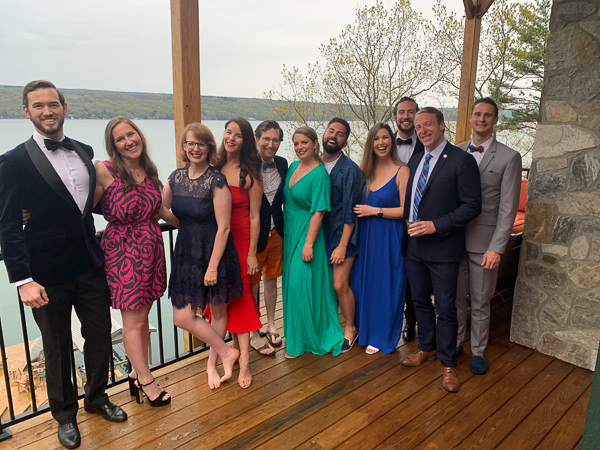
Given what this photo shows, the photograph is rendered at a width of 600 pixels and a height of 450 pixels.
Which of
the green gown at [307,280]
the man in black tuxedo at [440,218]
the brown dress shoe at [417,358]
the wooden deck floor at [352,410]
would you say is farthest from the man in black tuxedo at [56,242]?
the brown dress shoe at [417,358]

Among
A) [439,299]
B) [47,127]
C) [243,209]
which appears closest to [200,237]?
[243,209]

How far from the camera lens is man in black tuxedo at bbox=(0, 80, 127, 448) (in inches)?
72.7

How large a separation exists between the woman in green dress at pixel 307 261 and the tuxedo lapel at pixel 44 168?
141 cm

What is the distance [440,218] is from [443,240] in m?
0.16

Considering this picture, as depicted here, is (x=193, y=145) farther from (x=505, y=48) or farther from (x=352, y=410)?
(x=505, y=48)

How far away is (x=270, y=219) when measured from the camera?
2939 millimetres

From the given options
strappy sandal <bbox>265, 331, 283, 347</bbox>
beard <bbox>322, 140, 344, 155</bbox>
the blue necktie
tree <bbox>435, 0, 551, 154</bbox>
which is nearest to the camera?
the blue necktie

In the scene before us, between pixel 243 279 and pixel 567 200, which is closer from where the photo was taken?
pixel 243 279

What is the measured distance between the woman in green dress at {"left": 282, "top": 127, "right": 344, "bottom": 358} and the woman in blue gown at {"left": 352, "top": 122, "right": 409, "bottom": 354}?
24 centimetres

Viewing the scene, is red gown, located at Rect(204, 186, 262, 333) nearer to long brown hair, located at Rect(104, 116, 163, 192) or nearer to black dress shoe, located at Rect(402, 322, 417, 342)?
long brown hair, located at Rect(104, 116, 163, 192)

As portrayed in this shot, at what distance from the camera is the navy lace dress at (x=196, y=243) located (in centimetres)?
239

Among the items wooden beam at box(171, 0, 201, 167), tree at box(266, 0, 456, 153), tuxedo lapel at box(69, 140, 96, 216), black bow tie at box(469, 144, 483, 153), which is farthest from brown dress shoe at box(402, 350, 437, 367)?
tree at box(266, 0, 456, 153)

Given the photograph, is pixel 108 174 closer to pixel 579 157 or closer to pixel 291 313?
pixel 291 313

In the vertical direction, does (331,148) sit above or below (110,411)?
above
